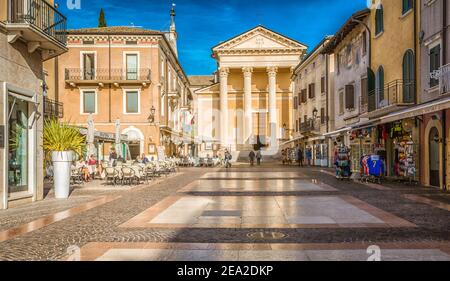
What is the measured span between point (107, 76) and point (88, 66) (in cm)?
220

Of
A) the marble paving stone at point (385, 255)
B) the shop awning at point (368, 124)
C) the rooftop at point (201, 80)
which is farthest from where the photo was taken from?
the rooftop at point (201, 80)

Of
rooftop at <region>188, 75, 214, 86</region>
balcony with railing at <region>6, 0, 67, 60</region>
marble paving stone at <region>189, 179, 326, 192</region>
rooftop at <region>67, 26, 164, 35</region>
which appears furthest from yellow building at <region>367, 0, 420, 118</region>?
rooftop at <region>188, 75, 214, 86</region>

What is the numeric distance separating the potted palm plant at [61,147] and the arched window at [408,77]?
12832 mm

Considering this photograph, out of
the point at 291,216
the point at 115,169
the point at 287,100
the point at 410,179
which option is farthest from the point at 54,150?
the point at 287,100

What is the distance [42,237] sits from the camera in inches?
319

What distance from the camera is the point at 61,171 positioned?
14953 mm

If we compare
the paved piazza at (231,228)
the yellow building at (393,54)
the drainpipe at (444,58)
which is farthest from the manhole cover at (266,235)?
the yellow building at (393,54)

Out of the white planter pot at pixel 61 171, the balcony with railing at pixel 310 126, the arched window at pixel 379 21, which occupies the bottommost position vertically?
the white planter pot at pixel 61 171

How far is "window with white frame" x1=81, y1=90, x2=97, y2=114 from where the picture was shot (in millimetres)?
44062

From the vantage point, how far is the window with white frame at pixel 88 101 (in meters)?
44.1

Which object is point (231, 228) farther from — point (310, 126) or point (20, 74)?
point (310, 126)

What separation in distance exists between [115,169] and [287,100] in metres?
52.4

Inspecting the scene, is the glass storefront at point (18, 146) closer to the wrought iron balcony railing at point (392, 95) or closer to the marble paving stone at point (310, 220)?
the marble paving stone at point (310, 220)
